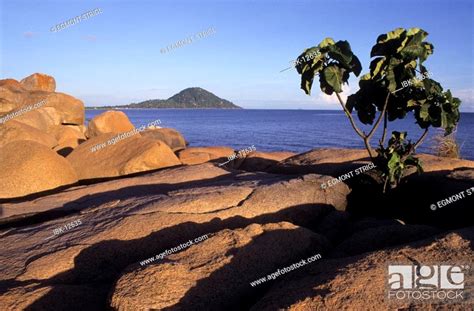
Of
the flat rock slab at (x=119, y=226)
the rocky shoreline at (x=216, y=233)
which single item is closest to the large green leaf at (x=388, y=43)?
the rocky shoreline at (x=216, y=233)

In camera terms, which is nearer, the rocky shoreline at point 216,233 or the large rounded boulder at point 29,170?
the rocky shoreline at point 216,233

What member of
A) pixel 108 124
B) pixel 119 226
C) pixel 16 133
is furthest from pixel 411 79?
pixel 108 124

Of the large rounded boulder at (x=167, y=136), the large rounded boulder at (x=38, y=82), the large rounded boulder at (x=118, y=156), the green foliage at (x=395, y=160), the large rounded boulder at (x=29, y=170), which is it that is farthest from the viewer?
the large rounded boulder at (x=38, y=82)

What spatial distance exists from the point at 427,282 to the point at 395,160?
14.8ft

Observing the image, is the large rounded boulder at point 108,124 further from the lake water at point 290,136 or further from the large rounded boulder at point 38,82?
the lake water at point 290,136

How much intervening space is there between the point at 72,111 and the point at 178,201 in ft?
66.6

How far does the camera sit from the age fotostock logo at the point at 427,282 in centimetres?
294

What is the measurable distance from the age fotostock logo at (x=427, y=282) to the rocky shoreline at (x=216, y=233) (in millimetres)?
80

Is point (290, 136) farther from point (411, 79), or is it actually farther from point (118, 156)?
point (411, 79)

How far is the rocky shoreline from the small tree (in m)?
0.70

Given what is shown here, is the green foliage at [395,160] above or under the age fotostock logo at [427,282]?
above

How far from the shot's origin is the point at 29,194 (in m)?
9.22

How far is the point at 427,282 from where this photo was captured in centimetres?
317

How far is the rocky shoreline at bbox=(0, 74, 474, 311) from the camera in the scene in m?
3.47
